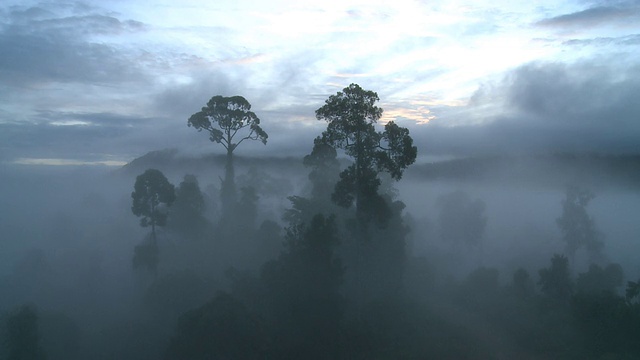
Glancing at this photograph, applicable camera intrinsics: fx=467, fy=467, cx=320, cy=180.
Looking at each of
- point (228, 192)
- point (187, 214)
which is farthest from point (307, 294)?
point (187, 214)

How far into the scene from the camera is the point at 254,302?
24.5 m

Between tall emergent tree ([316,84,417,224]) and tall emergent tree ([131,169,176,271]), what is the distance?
49.5 feet

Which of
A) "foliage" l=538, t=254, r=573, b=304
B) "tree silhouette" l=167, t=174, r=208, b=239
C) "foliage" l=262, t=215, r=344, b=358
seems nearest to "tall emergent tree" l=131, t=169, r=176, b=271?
"tree silhouette" l=167, t=174, r=208, b=239

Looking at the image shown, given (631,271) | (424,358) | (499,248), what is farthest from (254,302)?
(499,248)

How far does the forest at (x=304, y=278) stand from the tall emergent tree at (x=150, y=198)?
101 mm

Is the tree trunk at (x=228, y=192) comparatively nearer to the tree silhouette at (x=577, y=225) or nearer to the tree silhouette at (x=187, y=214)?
the tree silhouette at (x=187, y=214)

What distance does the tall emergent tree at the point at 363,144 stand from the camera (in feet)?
77.1

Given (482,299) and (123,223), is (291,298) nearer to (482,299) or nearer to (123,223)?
(482,299)

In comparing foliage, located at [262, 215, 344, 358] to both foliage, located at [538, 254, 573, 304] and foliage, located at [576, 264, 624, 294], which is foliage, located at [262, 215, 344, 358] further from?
foliage, located at [576, 264, 624, 294]

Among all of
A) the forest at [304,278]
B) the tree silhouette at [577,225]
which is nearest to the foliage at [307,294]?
the forest at [304,278]

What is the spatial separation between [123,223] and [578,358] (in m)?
52.2

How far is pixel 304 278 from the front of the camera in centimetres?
2256

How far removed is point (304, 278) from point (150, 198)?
1670 cm

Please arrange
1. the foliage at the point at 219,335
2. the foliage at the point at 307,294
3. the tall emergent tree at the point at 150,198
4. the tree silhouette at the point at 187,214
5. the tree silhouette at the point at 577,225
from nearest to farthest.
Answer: the foliage at the point at 219,335
the foliage at the point at 307,294
the tall emergent tree at the point at 150,198
the tree silhouette at the point at 187,214
the tree silhouette at the point at 577,225
